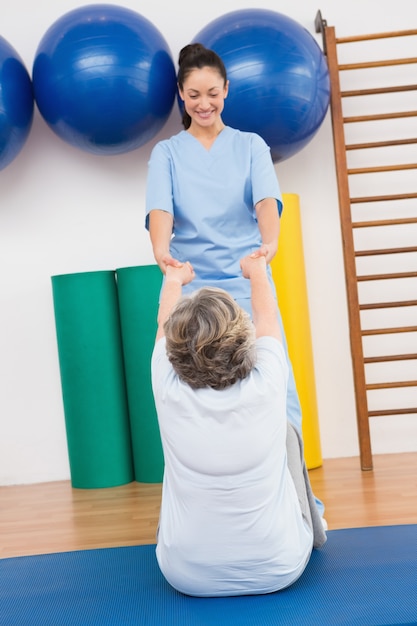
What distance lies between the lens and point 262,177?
7.47 feet

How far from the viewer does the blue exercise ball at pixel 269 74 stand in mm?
3035

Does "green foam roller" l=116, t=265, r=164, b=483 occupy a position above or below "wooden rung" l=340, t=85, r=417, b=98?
below

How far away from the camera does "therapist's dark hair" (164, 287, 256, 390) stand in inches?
63.2

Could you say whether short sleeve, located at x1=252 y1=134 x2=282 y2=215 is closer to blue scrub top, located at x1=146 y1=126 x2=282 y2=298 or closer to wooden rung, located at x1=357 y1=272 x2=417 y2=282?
blue scrub top, located at x1=146 y1=126 x2=282 y2=298

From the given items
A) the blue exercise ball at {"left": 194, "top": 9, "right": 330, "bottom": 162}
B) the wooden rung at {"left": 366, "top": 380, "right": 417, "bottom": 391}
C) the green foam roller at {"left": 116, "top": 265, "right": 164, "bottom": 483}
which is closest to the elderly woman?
the blue exercise ball at {"left": 194, "top": 9, "right": 330, "bottom": 162}

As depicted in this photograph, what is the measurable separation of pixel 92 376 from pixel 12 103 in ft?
3.96

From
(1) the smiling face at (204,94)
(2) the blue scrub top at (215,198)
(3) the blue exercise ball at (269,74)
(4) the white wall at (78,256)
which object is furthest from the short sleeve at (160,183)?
(4) the white wall at (78,256)

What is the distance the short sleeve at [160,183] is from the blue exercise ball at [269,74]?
2.76 ft

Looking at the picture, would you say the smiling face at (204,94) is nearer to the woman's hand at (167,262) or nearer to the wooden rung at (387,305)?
the woman's hand at (167,262)

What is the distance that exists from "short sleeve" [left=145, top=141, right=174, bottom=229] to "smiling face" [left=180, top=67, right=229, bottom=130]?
15 centimetres

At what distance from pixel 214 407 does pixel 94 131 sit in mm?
1847

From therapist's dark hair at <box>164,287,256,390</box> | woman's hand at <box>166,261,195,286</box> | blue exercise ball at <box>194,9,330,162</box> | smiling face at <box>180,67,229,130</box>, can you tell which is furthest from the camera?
blue exercise ball at <box>194,9,330,162</box>

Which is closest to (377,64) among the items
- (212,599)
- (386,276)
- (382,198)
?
(382,198)

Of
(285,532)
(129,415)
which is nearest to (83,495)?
(129,415)
